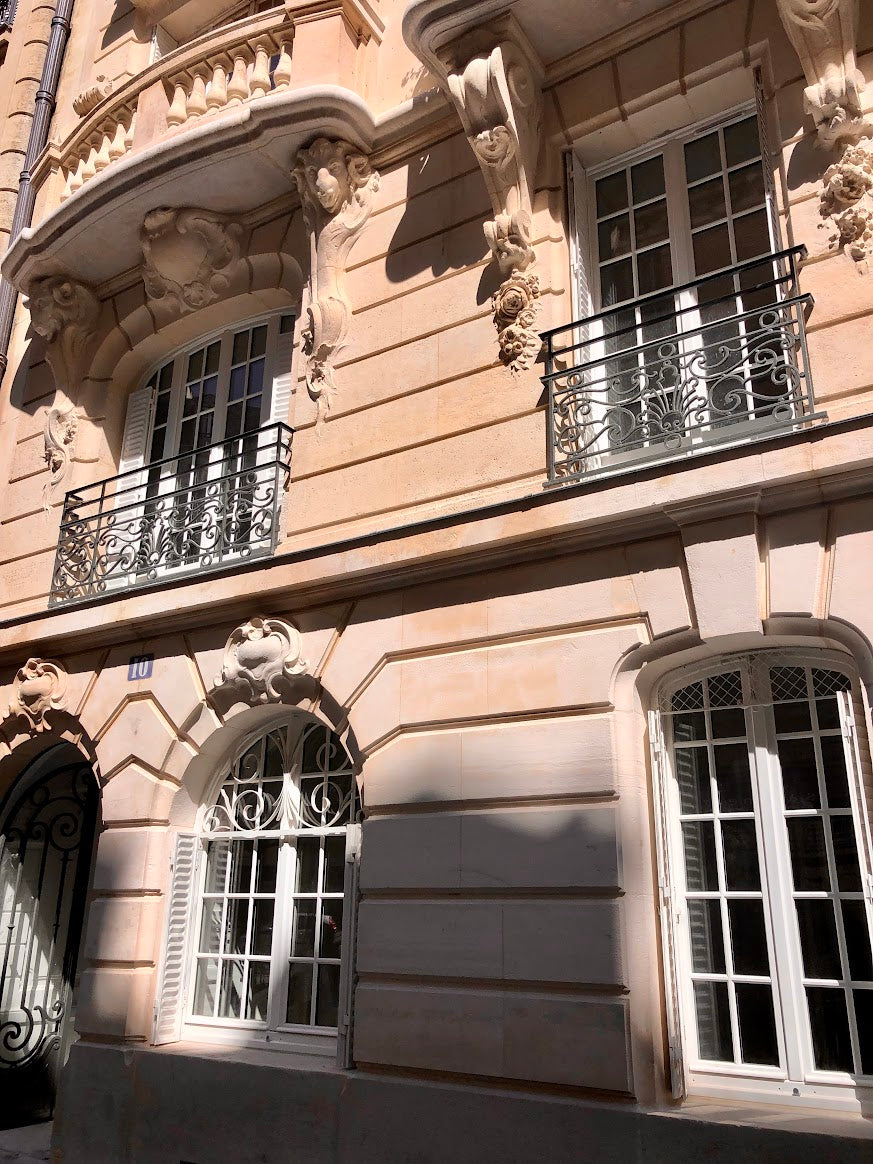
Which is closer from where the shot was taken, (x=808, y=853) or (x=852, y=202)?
(x=808, y=853)

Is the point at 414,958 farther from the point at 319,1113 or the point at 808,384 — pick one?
the point at 808,384

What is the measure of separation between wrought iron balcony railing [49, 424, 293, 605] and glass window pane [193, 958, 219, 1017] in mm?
3009

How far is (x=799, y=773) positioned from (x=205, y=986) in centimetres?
462

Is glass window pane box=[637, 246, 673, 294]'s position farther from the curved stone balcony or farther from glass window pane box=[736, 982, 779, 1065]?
glass window pane box=[736, 982, 779, 1065]

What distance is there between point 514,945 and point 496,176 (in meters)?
5.19

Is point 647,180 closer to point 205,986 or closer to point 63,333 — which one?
point 63,333

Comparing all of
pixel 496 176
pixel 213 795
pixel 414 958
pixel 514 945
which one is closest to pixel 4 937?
pixel 213 795

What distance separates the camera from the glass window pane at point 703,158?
6.77m

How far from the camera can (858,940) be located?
4.81 m

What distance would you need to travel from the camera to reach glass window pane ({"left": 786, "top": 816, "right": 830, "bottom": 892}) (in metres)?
5.01

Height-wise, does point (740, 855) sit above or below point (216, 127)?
below

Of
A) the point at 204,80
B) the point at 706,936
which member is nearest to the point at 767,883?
the point at 706,936

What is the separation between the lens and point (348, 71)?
8109 mm

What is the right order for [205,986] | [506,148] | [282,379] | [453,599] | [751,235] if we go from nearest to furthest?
[453,599] < [751,235] < [506,148] < [205,986] < [282,379]
